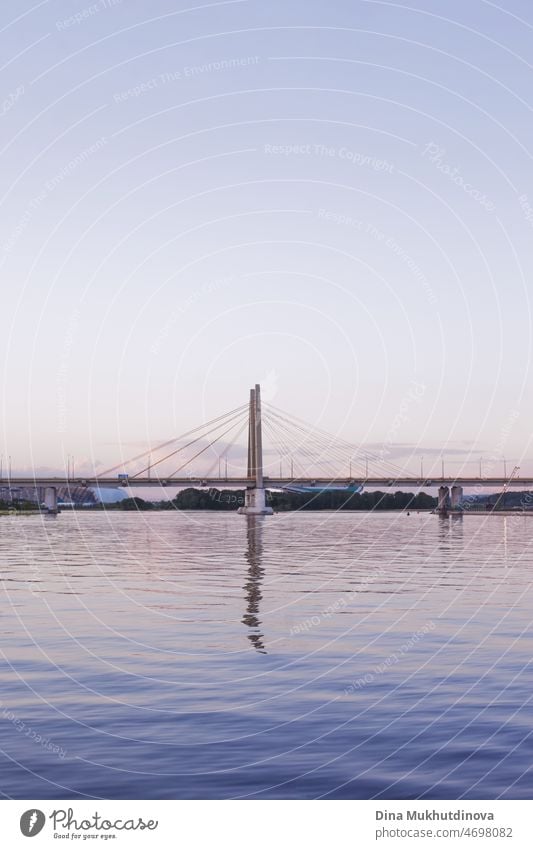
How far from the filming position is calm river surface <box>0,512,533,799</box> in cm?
1534

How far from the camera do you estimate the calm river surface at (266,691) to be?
50.3 ft

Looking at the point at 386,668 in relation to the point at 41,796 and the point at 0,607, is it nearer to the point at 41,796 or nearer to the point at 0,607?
the point at 41,796

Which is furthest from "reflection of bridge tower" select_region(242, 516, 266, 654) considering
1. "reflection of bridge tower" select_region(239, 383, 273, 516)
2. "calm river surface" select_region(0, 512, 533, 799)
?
"reflection of bridge tower" select_region(239, 383, 273, 516)

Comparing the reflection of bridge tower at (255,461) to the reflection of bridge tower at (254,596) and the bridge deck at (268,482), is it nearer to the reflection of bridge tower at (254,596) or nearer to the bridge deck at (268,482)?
the bridge deck at (268,482)

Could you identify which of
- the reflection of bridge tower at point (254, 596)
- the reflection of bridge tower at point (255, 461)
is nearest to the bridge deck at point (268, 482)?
the reflection of bridge tower at point (255, 461)

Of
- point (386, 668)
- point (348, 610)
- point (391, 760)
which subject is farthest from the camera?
point (348, 610)

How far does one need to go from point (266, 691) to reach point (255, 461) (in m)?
155

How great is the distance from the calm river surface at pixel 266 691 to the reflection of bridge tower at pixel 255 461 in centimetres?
12779

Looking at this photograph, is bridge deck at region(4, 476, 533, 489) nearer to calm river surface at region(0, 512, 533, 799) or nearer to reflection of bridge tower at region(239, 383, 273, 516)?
reflection of bridge tower at region(239, 383, 273, 516)

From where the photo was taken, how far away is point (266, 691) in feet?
→ 70.7

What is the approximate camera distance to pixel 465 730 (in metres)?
18.2

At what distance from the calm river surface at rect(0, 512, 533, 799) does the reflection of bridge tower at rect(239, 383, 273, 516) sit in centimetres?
12779
